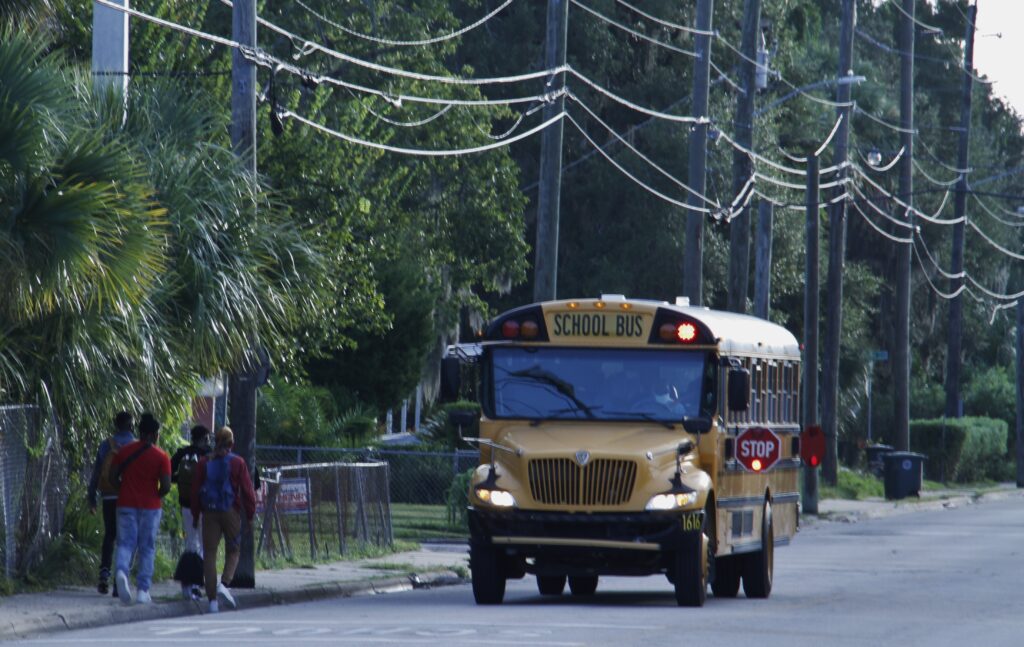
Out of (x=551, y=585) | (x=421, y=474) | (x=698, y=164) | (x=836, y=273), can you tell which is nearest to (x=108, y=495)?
(x=551, y=585)

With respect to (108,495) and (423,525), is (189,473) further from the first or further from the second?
(423,525)

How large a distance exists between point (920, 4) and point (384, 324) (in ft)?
194

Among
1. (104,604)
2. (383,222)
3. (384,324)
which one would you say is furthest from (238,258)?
(383,222)

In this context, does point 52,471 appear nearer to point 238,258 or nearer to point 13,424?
point 13,424

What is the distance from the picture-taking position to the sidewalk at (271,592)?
1536cm

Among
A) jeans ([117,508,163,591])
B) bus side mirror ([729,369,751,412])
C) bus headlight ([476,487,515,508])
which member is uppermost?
bus side mirror ([729,369,751,412])

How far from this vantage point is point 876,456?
2057 inches

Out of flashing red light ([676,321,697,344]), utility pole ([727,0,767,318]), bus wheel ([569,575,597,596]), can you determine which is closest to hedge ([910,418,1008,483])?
utility pole ([727,0,767,318])

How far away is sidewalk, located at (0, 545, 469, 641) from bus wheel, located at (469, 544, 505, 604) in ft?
7.66

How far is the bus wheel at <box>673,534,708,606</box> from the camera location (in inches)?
650

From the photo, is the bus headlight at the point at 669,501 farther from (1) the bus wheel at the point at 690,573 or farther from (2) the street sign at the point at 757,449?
(2) the street sign at the point at 757,449

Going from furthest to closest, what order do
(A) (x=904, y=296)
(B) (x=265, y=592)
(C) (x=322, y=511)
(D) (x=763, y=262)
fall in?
(A) (x=904, y=296)
(D) (x=763, y=262)
(C) (x=322, y=511)
(B) (x=265, y=592)

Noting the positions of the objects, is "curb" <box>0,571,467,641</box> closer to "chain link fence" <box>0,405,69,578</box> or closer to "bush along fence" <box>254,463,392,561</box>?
"chain link fence" <box>0,405,69,578</box>

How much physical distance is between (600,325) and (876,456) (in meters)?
36.4
